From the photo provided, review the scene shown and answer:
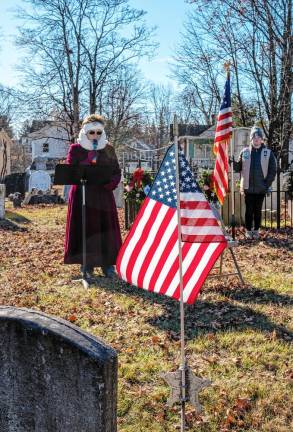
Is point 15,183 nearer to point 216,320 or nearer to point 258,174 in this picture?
point 258,174

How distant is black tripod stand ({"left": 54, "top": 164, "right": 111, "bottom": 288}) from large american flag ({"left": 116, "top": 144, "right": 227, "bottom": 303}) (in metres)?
2.51

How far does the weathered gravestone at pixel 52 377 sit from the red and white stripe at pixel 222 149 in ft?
17.7

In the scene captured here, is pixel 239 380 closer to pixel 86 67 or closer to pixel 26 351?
pixel 26 351

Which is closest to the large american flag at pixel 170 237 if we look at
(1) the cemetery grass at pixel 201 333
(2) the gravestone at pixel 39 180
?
(1) the cemetery grass at pixel 201 333

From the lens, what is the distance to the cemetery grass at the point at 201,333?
3.64m


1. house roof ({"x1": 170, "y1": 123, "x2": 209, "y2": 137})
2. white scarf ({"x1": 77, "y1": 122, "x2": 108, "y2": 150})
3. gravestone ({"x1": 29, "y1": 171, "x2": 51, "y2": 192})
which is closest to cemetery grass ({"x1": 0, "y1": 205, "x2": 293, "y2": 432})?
white scarf ({"x1": 77, "y1": 122, "x2": 108, "y2": 150})

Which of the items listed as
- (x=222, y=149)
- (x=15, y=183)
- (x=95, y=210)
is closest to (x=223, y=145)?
(x=222, y=149)

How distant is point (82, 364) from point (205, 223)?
204 cm

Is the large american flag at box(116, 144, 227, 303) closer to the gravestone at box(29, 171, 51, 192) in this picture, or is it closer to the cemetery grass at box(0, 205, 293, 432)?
the cemetery grass at box(0, 205, 293, 432)

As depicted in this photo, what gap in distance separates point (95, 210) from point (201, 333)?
264cm

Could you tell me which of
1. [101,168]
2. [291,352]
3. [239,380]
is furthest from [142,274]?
[101,168]

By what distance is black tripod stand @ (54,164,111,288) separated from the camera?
660 centimetres

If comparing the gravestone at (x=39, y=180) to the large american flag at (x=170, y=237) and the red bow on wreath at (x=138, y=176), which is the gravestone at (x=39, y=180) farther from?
the large american flag at (x=170, y=237)

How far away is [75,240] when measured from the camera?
7.21m
